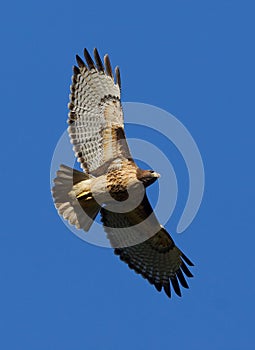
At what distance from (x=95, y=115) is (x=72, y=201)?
4.63 feet

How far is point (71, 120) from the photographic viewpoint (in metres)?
14.3

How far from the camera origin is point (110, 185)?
44.9ft

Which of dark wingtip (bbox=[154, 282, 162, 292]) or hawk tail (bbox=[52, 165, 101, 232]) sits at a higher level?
hawk tail (bbox=[52, 165, 101, 232])

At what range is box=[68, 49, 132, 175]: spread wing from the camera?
14.1m

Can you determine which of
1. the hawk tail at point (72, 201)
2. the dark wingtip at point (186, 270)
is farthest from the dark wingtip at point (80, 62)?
the dark wingtip at point (186, 270)

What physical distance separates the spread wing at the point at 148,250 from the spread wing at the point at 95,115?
2.98 feet

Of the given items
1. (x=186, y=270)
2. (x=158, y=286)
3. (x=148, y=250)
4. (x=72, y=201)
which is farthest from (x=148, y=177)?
(x=158, y=286)

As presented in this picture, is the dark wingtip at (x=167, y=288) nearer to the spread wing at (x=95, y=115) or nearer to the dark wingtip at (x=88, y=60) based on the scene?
the spread wing at (x=95, y=115)

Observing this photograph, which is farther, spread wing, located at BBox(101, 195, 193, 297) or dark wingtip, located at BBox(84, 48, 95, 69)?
dark wingtip, located at BBox(84, 48, 95, 69)

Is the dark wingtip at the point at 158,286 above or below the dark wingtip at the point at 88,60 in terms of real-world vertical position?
below

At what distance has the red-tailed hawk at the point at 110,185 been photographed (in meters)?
13.8

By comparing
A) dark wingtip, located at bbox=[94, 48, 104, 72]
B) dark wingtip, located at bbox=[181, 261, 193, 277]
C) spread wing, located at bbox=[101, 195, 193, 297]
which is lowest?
dark wingtip, located at bbox=[181, 261, 193, 277]

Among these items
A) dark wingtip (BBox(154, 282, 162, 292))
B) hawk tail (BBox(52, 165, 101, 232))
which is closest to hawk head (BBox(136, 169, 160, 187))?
hawk tail (BBox(52, 165, 101, 232))

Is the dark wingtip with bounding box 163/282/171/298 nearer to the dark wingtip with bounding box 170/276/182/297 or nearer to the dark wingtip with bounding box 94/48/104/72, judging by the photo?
the dark wingtip with bounding box 170/276/182/297
